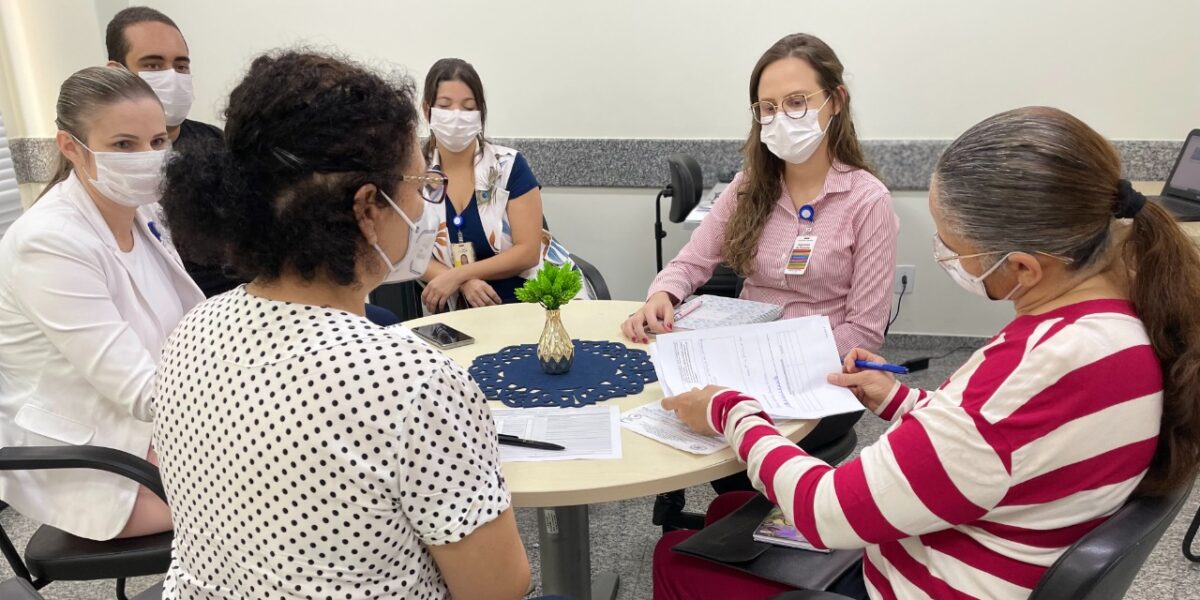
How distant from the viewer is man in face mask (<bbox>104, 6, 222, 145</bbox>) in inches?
101

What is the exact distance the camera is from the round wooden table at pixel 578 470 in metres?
1.20

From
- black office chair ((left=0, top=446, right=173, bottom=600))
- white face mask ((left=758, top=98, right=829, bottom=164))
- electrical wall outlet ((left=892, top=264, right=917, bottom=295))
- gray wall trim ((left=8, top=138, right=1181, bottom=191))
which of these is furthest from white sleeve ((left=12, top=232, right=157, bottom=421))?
electrical wall outlet ((left=892, top=264, right=917, bottom=295))

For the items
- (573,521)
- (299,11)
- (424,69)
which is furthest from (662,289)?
(299,11)

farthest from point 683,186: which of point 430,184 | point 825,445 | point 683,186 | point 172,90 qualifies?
point 430,184

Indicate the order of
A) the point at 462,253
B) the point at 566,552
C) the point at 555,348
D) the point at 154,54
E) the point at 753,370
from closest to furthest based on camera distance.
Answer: the point at 753,370, the point at 555,348, the point at 566,552, the point at 154,54, the point at 462,253

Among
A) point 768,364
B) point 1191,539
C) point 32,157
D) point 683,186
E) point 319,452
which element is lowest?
point 1191,539

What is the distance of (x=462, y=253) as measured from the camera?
2701 mm

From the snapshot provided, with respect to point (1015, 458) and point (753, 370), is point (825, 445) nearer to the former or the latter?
point (753, 370)

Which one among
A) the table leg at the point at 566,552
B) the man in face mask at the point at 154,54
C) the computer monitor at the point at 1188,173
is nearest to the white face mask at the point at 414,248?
the table leg at the point at 566,552

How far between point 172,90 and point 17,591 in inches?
80.4

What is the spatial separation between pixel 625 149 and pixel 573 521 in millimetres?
2250

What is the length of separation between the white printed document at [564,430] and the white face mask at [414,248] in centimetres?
28

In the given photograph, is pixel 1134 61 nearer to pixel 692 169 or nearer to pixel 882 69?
pixel 882 69

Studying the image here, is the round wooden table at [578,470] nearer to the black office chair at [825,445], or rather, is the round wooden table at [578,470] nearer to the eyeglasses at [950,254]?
the black office chair at [825,445]
